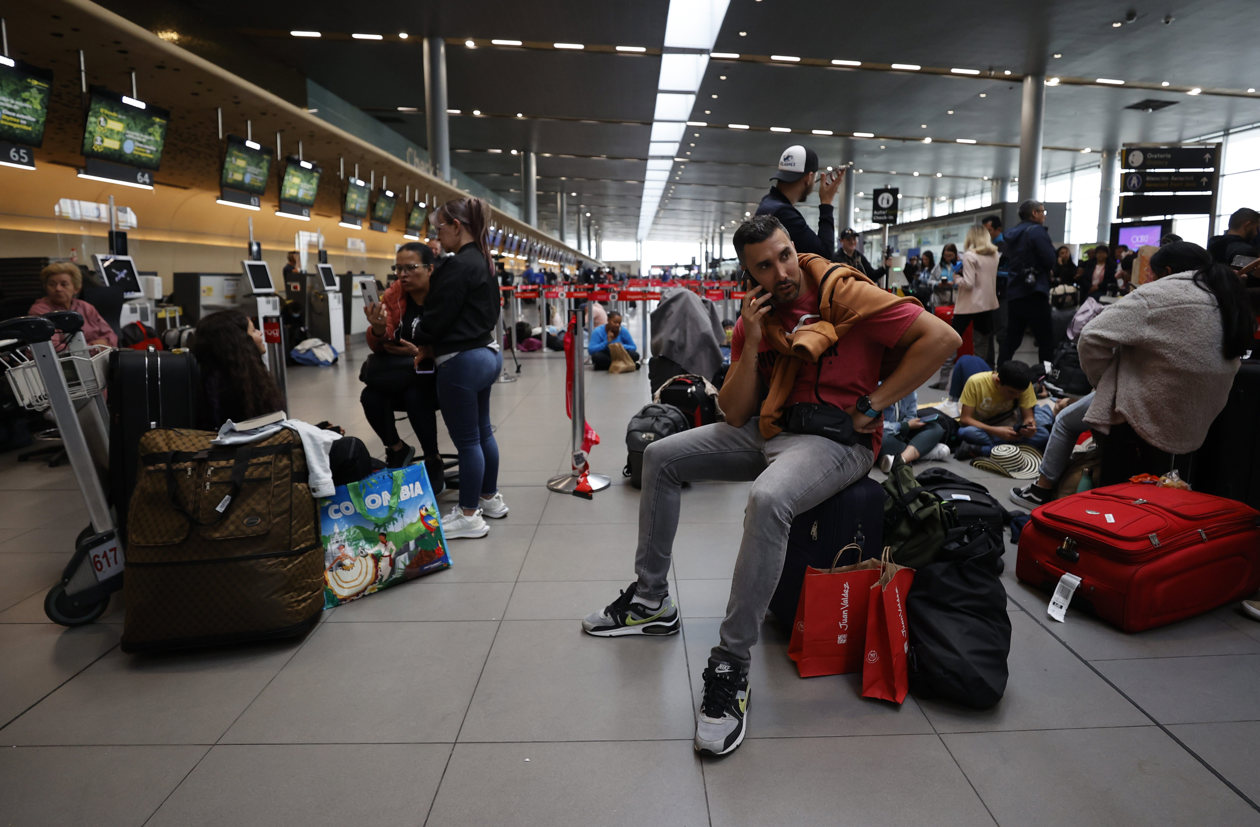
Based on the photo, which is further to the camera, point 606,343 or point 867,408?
point 606,343

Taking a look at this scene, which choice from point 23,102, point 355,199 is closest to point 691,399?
point 23,102

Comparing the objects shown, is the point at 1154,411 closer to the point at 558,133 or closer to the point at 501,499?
the point at 501,499

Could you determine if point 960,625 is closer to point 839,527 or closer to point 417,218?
point 839,527

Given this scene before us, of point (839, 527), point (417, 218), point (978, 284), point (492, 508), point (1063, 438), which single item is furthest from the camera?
point (417, 218)

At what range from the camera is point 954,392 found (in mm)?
6348

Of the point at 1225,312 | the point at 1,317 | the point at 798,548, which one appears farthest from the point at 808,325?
the point at 1,317

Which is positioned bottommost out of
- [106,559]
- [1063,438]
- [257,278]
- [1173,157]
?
[106,559]

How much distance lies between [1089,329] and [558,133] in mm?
20967

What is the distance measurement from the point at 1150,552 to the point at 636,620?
1.90m

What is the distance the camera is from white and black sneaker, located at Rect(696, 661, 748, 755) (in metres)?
2.01

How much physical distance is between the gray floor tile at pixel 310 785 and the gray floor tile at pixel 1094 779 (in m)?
1.48

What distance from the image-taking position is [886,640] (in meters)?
2.30

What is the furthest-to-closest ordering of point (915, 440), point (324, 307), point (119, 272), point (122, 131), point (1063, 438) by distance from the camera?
point (324, 307) < point (119, 272) < point (122, 131) < point (915, 440) < point (1063, 438)

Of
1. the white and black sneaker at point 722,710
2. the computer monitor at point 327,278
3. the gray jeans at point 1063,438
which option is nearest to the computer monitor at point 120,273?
the computer monitor at point 327,278
